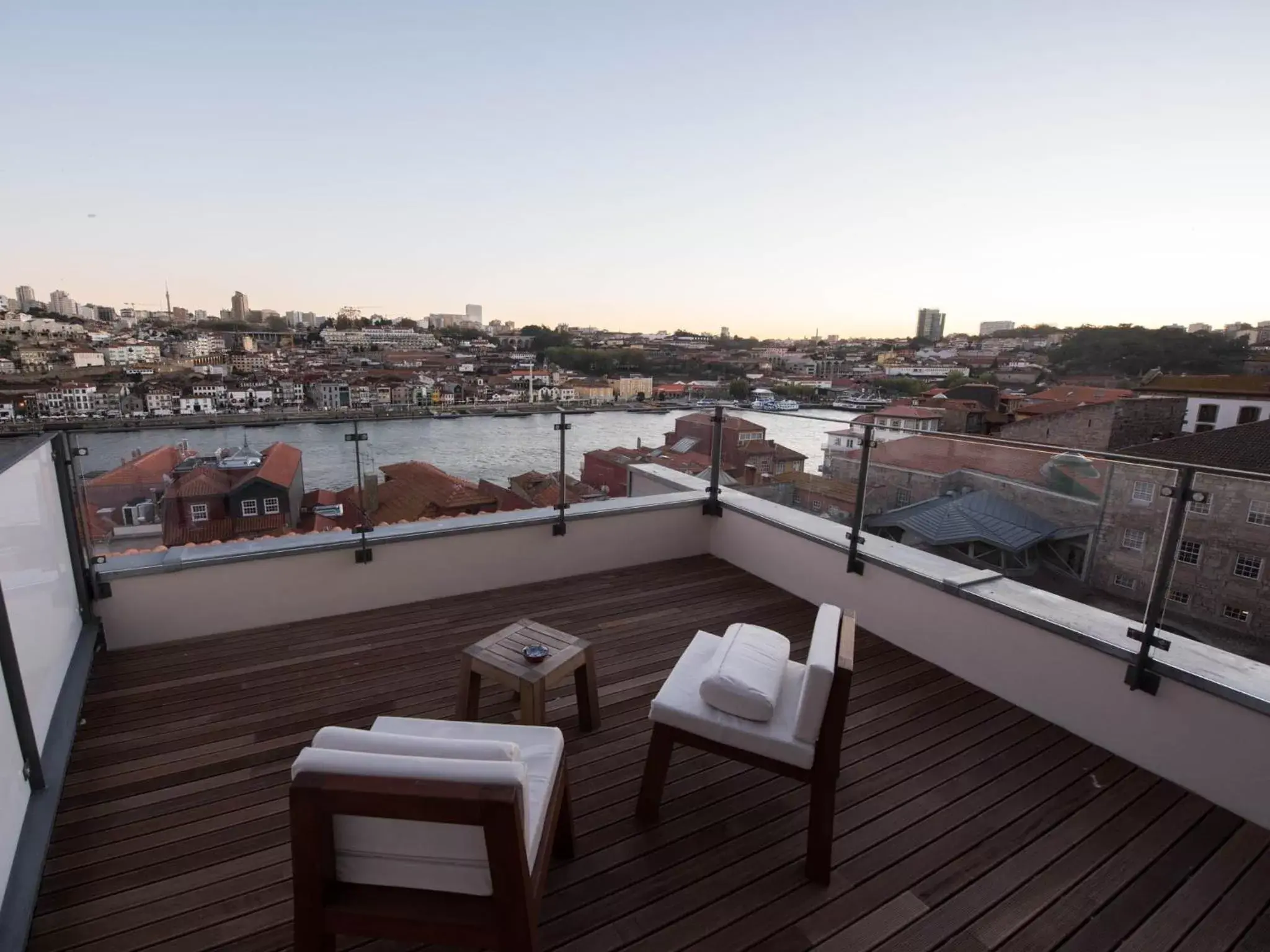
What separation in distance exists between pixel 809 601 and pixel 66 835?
11.6 feet

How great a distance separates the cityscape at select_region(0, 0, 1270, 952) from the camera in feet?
5.06

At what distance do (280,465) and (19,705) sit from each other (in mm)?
1667

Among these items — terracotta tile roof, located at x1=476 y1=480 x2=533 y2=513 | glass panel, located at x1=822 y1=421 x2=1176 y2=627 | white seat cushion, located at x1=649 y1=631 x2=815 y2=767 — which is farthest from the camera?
terracotta tile roof, located at x1=476 y1=480 x2=533 y2=513

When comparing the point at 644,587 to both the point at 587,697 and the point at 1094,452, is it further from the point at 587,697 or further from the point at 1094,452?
the point at 1094,452

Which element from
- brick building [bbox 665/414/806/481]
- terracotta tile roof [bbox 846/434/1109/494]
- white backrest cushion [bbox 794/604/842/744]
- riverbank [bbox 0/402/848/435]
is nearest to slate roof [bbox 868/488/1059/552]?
terracotta tile roof [bbox 846/434/1109/494]

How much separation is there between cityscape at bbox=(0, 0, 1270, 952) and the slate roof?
19mm

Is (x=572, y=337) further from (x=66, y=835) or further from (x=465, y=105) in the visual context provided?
(x=66, y=835)

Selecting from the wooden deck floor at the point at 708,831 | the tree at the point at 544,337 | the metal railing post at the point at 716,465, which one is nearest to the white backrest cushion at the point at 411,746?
the wooden deck floor at the point at 708,831

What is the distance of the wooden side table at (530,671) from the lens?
6.60 feet

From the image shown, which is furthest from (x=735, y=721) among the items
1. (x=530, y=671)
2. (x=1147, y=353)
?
(x=1147, y=353)

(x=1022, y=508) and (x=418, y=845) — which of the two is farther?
(x=1022, y=508)

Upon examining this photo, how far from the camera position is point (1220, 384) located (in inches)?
206

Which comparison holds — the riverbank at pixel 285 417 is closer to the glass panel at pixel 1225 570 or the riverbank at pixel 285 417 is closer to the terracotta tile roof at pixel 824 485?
the terracotta tile roof at pixel 824 485

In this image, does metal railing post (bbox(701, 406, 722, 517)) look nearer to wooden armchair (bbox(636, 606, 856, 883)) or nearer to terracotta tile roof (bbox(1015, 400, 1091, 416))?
terracotta tile roof (bbox(1015, 400, 1091, 416))
